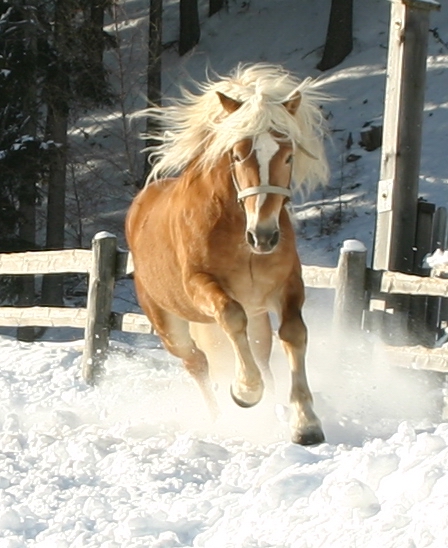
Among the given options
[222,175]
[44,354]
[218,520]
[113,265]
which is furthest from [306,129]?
[44,354]

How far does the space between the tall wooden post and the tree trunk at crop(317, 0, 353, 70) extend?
52.5 ft

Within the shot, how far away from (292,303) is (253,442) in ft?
2.78

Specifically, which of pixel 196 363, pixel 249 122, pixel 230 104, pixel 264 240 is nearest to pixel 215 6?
pixel 196 363

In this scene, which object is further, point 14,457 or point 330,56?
point 330,56

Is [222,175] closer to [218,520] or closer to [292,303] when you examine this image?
[292,303]

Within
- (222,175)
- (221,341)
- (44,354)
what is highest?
(222,175)

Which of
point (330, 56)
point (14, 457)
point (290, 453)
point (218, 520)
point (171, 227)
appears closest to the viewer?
point (218, 520)

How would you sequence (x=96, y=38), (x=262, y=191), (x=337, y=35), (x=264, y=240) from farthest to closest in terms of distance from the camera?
1. (x=337, y=35)
2. (x=96, y=38)
3. (x=262, y=191)
4. (x=264, y=240)

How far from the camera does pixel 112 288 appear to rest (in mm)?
9023

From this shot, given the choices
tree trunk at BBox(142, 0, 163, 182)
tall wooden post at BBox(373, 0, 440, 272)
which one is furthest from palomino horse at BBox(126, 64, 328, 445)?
tree trunk at BBox(142, 0, 163, 182)

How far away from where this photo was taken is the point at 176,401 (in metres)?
7.72

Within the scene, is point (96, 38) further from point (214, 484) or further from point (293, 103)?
point (214, 484)

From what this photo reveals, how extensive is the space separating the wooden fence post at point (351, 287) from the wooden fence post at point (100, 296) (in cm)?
244

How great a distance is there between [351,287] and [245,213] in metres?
1.91
